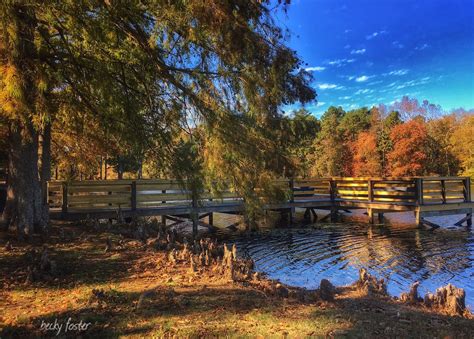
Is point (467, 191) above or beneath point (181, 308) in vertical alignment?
above

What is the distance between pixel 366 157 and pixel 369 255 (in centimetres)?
3163

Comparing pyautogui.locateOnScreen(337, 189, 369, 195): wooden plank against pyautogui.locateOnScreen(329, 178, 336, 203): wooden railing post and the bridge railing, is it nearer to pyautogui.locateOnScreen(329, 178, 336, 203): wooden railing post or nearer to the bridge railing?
the bridge railing

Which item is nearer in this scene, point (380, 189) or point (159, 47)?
point (159, 47)

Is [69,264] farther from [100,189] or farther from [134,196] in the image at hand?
[134,196]

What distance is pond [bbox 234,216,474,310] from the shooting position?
706 cm

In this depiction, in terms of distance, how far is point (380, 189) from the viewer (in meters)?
15.5

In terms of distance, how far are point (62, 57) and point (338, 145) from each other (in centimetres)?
3911

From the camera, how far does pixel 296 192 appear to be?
1691 cm

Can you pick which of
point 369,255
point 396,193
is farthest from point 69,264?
point 396,193

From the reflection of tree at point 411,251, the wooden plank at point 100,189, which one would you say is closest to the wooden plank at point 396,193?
the reflection of tree at point 411,251

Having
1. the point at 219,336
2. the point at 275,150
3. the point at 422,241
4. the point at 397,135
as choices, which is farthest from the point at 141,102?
the point at 397,135

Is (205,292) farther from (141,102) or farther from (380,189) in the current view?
(380,189)

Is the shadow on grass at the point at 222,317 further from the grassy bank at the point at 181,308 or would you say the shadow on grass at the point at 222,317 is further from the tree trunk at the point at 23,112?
the tree trunk at the point at 23,112

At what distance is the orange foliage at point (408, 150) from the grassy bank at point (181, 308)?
33591 millimetres
